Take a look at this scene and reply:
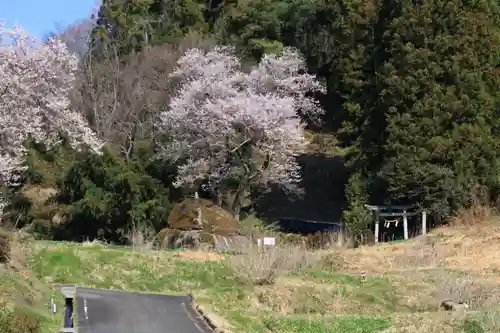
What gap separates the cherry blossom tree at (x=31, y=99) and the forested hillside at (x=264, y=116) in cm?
9

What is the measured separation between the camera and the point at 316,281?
20578 mm

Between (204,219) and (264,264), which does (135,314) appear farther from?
(204,219)

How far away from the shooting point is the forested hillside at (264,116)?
3194cm

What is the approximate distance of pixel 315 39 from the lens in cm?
4656

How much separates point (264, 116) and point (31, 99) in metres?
13.3

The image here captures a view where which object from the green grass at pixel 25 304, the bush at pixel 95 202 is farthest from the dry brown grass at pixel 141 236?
the green grass at pixel 25 304

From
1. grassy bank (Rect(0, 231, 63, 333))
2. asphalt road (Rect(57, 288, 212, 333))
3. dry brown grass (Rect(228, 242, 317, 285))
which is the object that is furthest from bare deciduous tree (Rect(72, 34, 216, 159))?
asphalt road (Rect(57, 288, 212, 333))

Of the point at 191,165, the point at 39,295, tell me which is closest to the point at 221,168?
the point at 191,165

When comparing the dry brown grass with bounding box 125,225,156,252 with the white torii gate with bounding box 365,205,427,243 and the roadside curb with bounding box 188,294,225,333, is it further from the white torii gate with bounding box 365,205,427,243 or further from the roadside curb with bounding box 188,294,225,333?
the roadside curb with bounding box 188,294,225,333

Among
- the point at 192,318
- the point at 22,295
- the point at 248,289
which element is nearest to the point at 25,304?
the point at 22,295

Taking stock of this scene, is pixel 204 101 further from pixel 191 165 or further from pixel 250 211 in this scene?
pixel 250 211

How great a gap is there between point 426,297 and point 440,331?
6.83 metres

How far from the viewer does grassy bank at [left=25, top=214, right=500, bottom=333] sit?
14656mm

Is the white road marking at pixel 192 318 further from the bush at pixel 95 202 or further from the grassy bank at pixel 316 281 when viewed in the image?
the bush at pixel 95 202
